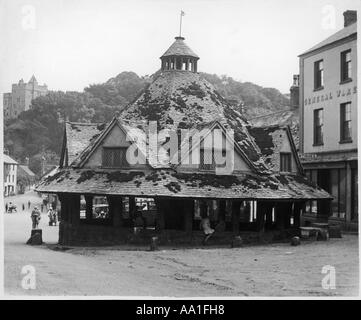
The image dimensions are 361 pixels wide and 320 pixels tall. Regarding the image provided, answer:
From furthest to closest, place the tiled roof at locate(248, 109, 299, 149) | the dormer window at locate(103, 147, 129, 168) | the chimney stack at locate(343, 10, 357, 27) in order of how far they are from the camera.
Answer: the tiled roof at locate(248, 109, 299, 149), the chimney stack at locate(343, 10, 357, 27), the dormer window at locate(103, 147, 129, 168)

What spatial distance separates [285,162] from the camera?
28.3 metres

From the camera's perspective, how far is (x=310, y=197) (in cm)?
2611

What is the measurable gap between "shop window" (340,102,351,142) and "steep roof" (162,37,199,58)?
31.0ft

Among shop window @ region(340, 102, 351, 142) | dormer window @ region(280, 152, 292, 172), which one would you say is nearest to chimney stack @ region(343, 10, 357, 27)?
shop window @ region(340, 102, 351, 142)

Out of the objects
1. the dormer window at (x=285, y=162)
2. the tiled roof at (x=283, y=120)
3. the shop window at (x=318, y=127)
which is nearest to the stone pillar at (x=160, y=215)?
the dormer window at (x=285, y=162)

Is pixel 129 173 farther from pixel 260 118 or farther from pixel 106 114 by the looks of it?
pixel 260 118

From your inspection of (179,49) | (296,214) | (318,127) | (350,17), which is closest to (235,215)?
(296,214)

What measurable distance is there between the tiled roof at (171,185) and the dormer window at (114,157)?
1.61 feet

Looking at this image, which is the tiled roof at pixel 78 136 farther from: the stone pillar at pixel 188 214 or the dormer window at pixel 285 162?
the dormer window at pixel 285 162

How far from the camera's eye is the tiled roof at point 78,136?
27.8 metres

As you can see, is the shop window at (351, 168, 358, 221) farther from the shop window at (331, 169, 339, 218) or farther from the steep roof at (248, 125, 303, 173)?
the steep roof at (248, 125, 303, 173)

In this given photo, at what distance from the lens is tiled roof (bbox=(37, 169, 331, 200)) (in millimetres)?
23500
